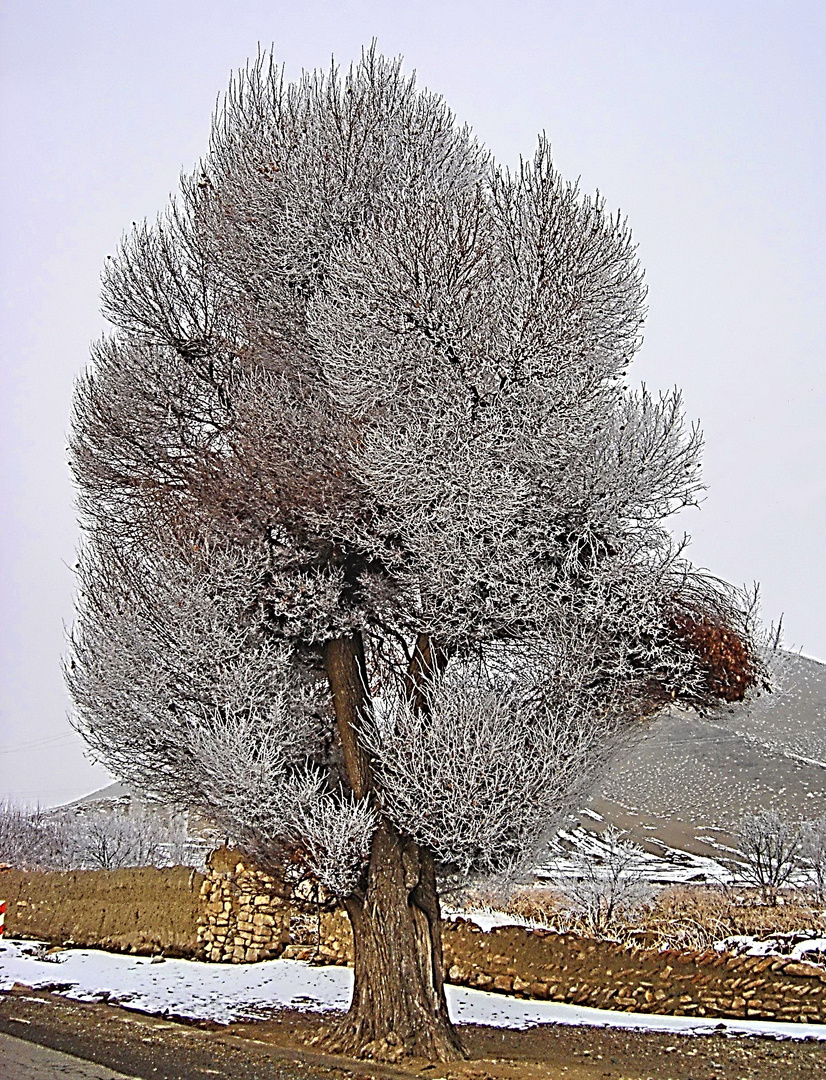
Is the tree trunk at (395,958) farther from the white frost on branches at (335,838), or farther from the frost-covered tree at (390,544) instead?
the white frost on branches at (335,838)

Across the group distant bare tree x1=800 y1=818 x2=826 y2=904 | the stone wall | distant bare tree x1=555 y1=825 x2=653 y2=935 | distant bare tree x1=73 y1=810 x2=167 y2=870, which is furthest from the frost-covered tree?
distant bare tree x1=73 y1=810 x2=167 y2=870

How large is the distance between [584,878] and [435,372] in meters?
11.9

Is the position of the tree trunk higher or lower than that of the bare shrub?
higher

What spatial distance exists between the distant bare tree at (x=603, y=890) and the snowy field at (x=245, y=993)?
9.72 feet

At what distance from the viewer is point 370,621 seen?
8.12m

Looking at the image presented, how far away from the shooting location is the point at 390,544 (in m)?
7.56

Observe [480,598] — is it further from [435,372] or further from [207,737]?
[207,737]

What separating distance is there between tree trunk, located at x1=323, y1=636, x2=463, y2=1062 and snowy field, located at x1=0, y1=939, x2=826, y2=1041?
2.38 meters

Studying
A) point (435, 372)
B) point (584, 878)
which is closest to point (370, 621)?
point (435, 372)

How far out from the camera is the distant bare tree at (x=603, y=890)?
13656 mm

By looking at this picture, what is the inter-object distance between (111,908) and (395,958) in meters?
9.62

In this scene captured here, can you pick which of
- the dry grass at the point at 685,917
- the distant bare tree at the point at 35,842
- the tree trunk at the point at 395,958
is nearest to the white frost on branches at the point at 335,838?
the tree trunk at the point at 395,958

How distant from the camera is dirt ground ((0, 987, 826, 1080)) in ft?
21.8

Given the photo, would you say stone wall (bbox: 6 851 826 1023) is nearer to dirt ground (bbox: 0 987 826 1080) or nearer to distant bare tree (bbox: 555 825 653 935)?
dirt ground (bbox: 0 987 826 1080)
